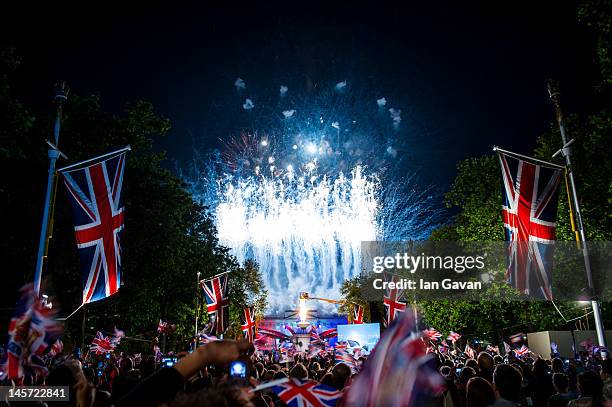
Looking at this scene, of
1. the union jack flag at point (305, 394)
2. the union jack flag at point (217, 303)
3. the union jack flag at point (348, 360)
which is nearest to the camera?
the union jack flag at point (305, 394)

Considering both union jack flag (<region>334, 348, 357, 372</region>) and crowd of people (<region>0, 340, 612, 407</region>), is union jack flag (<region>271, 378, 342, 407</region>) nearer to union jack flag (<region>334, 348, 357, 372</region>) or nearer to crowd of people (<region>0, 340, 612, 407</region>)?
crowd of people (<region>0, 340, 612, 407</region>)

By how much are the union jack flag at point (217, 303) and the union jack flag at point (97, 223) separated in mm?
14323

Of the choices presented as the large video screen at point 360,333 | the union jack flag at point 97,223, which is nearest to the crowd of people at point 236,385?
the union jack flag at point 97,223

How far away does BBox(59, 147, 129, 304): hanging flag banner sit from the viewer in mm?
11664

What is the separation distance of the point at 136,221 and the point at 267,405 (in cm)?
1809

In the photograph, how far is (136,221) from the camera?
2209 centimetres

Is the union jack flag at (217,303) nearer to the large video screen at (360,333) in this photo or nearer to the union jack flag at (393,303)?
the union jack flag at (393,303)

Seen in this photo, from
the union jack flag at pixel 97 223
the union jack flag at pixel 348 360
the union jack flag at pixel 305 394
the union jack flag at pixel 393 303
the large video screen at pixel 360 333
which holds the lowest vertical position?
the large video screen at pixel 360 333

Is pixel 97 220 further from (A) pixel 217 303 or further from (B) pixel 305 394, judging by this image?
(A) pixel 217 303

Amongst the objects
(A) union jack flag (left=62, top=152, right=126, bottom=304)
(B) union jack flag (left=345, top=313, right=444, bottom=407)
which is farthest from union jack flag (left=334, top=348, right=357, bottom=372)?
(A) union jack flag (left=62, top=152, right=126, bottom=304)

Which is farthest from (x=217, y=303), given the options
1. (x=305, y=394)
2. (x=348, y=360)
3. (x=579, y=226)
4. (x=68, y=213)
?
(x=305, y=394)

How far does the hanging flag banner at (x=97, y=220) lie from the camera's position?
11.7 m

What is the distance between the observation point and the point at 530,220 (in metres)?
14.5

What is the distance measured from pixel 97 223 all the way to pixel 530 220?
12.5m
